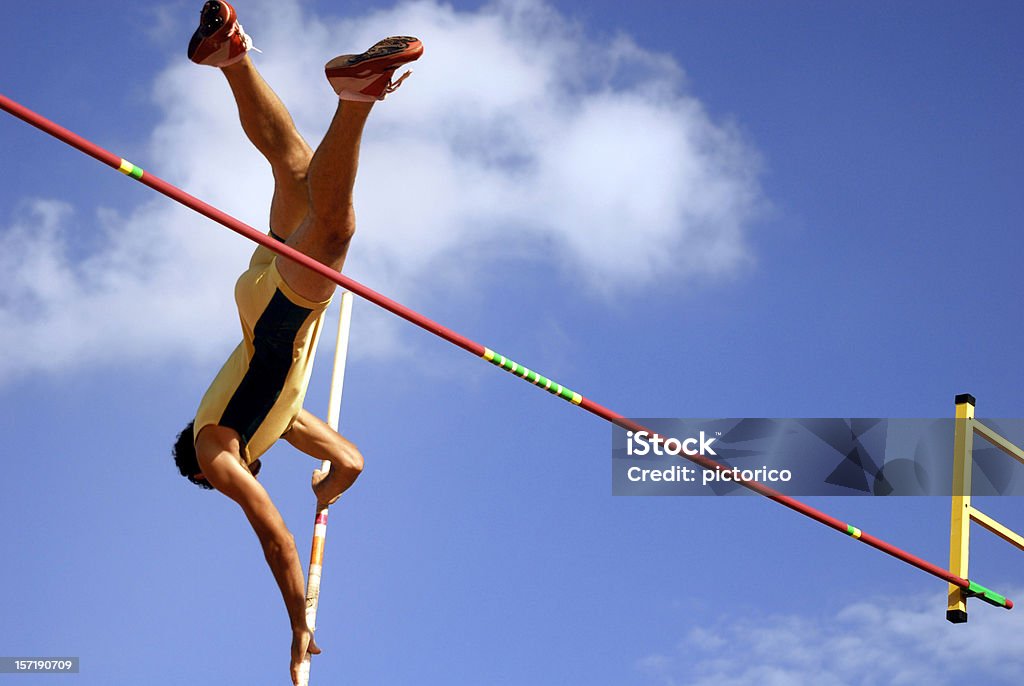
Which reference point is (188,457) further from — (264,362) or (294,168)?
(294,168)

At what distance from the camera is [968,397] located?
29.2ft

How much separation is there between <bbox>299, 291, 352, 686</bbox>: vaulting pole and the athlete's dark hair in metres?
0.69

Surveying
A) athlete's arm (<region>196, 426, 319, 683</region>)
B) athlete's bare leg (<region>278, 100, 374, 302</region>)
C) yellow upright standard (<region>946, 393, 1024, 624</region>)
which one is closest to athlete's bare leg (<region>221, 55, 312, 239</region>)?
athlete's bare leg (<region>278, 100, 374, 302</region>)

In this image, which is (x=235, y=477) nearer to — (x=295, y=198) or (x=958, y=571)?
(x=295, y=198)

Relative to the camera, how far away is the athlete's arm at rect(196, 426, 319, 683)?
6426 millimetres

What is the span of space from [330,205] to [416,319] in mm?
630

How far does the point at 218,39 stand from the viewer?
5.97m

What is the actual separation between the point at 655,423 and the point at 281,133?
2766 mm

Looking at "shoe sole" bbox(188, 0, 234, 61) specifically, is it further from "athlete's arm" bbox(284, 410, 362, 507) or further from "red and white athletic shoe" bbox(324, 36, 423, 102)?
"athlete's arm" bbox(284, 410, 362, 507)

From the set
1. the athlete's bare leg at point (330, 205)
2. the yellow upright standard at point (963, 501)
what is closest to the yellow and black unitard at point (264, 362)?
the athlete's bare leg at point (330, 205)

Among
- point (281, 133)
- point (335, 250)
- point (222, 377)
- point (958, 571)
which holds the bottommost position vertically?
point (958, 571)

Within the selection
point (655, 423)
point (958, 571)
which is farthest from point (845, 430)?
point (655, 423)

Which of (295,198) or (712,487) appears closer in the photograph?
(295,198)

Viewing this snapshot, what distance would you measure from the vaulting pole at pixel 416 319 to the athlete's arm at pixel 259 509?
89 centimetres
